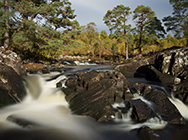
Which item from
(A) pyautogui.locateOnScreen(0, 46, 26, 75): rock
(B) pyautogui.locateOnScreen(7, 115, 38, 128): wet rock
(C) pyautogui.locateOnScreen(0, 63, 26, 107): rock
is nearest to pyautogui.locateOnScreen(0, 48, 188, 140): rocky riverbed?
(C) pyautogui.locateOnScreen(0, 63, 26, 107): rock

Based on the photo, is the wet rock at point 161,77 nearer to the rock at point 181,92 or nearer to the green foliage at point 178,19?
the rock at point 181,92

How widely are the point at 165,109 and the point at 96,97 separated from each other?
139 inches

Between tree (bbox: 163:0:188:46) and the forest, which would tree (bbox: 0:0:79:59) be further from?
tree (bbox: 163:0:188:46)

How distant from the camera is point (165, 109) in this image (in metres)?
6.43

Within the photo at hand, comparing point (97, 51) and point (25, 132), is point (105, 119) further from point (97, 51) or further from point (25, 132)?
point (97, 51)

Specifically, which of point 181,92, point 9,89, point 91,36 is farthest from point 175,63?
point 91,36

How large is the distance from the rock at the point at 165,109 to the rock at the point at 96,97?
1.50m

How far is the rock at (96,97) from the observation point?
6.48 metres

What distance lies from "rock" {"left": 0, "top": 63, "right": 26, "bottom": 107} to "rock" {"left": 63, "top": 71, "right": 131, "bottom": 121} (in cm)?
291

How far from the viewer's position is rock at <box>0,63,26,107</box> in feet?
22.6

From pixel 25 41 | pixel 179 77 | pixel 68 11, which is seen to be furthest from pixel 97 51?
pixel 179 77

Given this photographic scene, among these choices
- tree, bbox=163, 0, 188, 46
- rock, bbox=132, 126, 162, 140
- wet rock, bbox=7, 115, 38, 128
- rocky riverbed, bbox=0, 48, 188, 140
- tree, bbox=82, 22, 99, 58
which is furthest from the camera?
tree, bbox=82, 22, 99, 58

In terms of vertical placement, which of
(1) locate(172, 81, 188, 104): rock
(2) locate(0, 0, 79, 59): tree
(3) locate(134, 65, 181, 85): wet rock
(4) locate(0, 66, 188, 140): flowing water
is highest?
(2) locate(0, 0, 79, 59): tree

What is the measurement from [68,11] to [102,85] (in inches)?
625
